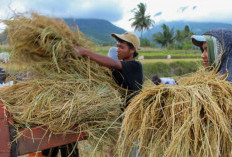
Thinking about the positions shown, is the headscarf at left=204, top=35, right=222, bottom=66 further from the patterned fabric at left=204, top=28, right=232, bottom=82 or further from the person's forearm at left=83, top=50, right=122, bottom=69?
the person's forearm at left=83, top=50, right=122, bottom=69

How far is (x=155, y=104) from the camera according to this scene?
1300 millimetres

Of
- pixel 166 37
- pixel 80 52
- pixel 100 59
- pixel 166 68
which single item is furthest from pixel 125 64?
pixel 166 37

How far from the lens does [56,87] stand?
1.79 m

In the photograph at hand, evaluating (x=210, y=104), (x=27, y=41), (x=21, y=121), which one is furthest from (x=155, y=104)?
(x=27, y=41)

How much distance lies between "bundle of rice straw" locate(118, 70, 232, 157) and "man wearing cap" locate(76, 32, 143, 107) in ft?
1.67

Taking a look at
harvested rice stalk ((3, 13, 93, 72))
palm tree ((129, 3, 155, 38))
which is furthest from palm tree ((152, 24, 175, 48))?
harvested rice stalk ((3, 13, 93, 72))

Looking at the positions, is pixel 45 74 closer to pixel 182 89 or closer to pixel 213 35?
pixel 182 89

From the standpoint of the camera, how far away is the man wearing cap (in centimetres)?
204

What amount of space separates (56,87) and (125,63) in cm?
76

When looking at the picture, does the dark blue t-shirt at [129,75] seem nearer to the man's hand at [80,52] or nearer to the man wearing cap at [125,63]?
the man wearing cap at [125,63]

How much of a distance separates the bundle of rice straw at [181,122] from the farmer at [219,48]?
14.2 inches

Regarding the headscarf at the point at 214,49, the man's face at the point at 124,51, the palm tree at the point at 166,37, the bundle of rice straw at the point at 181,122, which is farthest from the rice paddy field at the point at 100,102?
the palm tree at the point at 166,37

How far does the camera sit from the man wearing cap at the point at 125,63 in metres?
2.04

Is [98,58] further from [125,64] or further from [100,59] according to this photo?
[125,64]
